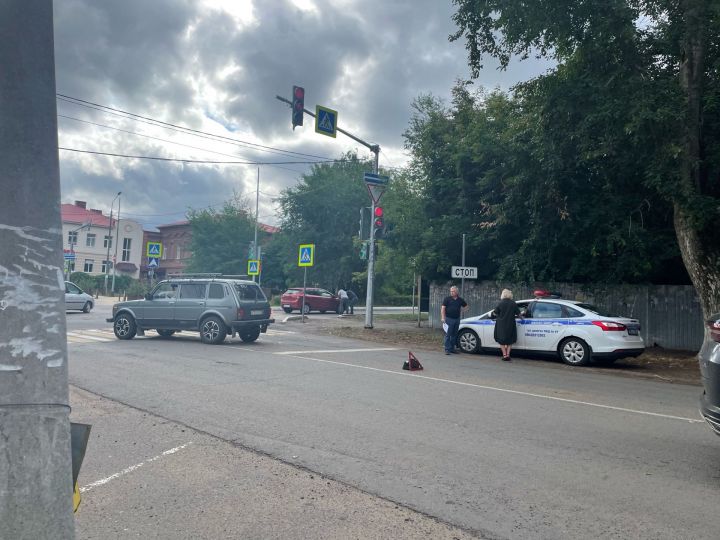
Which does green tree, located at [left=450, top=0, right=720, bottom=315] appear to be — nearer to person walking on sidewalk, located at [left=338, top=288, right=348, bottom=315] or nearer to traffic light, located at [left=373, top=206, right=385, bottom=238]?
traffic light, located at [left=373, top=206, right=385, bottom=238]

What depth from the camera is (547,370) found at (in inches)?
506

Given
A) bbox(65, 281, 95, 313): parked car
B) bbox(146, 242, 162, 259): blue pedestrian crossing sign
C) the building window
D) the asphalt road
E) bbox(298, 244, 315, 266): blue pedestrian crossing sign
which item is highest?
the building window

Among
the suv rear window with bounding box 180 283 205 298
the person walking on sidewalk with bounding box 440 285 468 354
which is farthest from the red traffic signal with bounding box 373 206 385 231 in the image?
the suv rear window with bounding box 180 283 205 298

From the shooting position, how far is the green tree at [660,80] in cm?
1251

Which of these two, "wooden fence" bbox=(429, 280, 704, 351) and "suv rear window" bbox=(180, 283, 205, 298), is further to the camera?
"wooden fence" bbox=(429, 280, 704, 351)

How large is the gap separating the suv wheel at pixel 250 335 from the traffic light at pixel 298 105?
594 centimetres

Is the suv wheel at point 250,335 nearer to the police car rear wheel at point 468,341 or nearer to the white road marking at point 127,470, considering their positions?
the police car rear wheel at point 468,341

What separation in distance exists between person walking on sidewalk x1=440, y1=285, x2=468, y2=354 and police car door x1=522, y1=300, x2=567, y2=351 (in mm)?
1655

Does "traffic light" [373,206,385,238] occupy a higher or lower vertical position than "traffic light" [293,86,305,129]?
lower

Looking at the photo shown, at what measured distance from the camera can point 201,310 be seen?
1570 cm

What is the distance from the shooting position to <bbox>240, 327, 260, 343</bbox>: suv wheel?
1629 centimetres

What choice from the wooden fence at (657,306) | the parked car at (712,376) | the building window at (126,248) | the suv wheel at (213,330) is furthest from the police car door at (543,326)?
the building window at (126,248)

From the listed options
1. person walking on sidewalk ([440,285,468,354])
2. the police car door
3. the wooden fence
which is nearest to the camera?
the police car door

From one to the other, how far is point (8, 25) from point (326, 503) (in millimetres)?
3600
